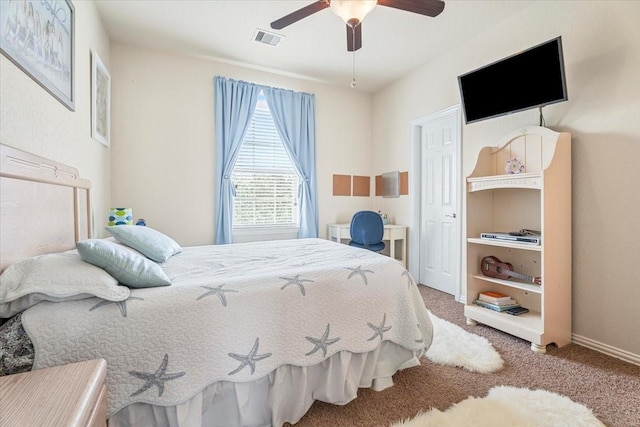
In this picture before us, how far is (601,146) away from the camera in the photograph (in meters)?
2.16

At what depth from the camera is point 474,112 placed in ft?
8.98

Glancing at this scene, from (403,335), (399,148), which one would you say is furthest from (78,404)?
(399,148)

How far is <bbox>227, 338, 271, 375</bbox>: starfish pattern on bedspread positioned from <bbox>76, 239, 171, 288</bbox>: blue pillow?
18.4 inches

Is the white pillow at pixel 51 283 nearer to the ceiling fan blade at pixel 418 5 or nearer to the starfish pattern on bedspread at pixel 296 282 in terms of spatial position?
the starfish pattern on bedspread at pixel 296 282

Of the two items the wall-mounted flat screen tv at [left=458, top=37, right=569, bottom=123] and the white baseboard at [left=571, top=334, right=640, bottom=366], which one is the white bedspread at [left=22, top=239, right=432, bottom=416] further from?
the wall-mounted flat screen tv at [left=458, top=37, right=569, bottom=123]

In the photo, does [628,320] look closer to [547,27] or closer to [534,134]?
[534,134]

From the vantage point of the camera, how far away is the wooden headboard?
1178 mm

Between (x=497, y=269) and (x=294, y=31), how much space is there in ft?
9.90

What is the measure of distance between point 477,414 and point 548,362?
0.95 meters

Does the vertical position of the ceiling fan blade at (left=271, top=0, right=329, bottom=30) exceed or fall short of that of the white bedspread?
it exceeds it

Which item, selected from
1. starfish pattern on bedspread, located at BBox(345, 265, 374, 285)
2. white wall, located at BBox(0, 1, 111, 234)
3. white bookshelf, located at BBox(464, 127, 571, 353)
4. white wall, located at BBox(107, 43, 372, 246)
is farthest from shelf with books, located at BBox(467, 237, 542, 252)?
white wall, located at BBox(0, 1, 111, 234)

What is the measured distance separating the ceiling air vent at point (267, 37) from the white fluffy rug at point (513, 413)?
11.1 ft

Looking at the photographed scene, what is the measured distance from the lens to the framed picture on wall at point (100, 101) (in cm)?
247

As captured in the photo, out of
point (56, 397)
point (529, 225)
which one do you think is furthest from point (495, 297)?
point (56, 397)
